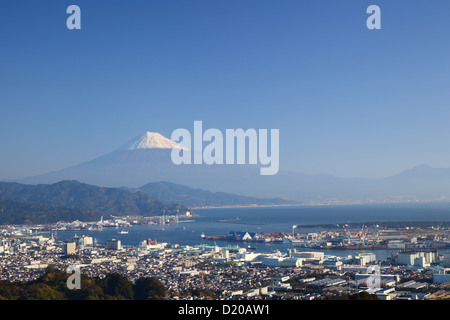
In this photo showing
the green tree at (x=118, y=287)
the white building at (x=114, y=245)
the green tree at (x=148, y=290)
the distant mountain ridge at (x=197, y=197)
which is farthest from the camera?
the distant mountain ridge at (x=197, y=197)

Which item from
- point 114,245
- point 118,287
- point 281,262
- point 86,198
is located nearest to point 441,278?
point 281,262

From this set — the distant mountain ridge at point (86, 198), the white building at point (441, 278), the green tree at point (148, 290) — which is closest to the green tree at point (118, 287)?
the green tree at point (148, 290)

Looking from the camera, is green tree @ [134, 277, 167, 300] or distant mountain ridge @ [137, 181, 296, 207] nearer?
green tree @ [134, 277, 167, 300]

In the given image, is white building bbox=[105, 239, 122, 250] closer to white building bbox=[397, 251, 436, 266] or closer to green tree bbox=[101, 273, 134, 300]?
white building bbox=[397, 251, 436, 266]

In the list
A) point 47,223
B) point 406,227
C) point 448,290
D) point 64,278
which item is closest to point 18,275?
point 64,278

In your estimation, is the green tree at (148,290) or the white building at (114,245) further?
the white building at (114,245)

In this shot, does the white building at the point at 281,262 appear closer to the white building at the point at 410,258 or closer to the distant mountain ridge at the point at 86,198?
the white building at the point at 410,258

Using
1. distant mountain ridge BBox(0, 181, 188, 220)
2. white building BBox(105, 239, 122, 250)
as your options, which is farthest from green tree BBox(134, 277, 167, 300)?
distant mountain ridge BBox(0, 181, 188, 220)

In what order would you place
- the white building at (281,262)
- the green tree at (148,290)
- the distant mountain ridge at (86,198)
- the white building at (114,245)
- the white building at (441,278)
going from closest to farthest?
1. the green tree at (148,290)
2. the white building at (441,278)
3. the white building at (281,262)
4. the white building at (114,245)
5. the distant mountain ridge at (86,198)
